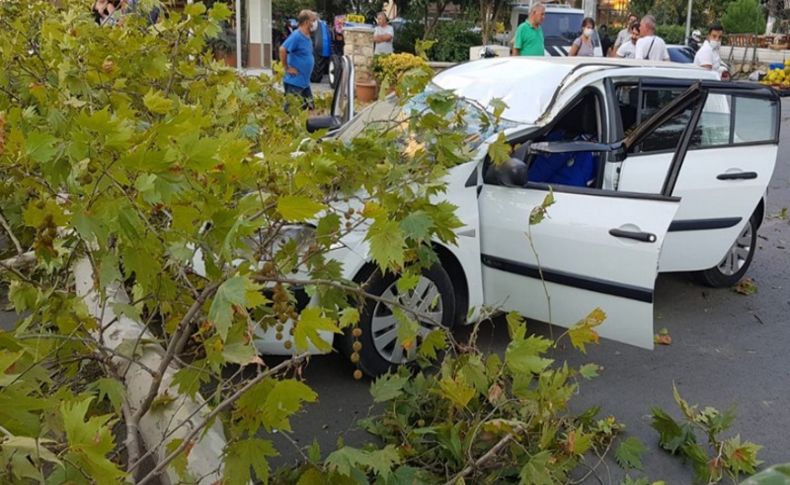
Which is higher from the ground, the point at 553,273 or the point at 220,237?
the point at 220,237

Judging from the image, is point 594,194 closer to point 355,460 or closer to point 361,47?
point 355,460

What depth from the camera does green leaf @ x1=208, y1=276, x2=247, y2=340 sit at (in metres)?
1.74

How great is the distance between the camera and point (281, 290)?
249cm

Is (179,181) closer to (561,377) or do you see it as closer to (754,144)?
(561,377)

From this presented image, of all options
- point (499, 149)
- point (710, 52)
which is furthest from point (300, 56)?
point (499, 149)

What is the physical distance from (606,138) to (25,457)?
431cm

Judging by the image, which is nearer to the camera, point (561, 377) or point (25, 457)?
point (25, 457)

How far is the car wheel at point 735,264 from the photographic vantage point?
6.03 meters

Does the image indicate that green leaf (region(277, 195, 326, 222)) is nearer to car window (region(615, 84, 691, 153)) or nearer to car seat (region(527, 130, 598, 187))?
car seat (region(527, 130, 598, 187))

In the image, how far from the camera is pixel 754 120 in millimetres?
5648

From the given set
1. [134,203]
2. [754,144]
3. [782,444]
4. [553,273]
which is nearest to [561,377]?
[553,273]

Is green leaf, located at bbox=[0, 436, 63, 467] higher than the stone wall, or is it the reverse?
the stone wall

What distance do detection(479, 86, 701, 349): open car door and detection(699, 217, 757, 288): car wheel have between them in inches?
79.0

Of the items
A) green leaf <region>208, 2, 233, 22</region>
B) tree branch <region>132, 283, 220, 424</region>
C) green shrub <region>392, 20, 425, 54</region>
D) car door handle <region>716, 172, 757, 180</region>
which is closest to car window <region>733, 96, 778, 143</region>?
car door handle <region>716, 172, 757, 180</region>
